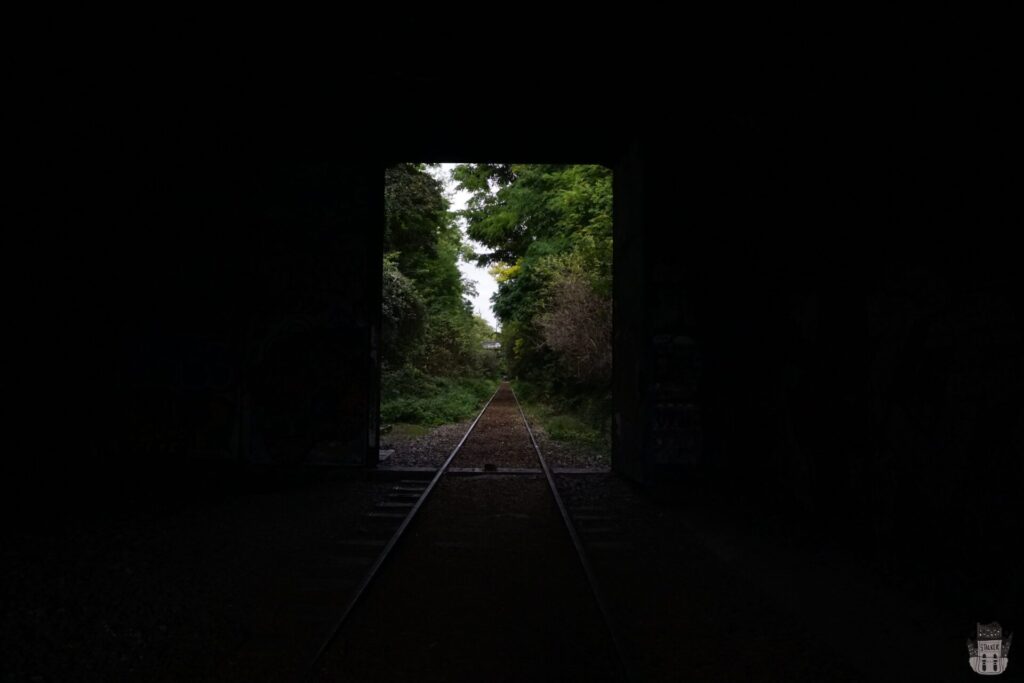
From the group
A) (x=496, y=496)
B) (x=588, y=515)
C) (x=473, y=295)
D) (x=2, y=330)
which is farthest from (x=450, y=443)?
(x=473, y=295)

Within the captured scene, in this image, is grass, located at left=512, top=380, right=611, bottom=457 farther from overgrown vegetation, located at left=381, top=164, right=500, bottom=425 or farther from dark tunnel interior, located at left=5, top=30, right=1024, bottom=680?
dark tunnel interior, located at left=5, top=30, right=1024, bottom=680

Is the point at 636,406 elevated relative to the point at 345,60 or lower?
lower

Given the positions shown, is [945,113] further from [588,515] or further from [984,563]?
[588,515]

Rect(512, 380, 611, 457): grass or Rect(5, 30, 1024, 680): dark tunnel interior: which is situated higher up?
Rect(5, 30, 1024, 680): dark tunnel interior

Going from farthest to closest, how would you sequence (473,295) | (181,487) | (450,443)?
1. (473,295)
2. (450,443)
3. (181,487)

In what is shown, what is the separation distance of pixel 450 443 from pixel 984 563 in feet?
33.8

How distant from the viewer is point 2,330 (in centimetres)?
716

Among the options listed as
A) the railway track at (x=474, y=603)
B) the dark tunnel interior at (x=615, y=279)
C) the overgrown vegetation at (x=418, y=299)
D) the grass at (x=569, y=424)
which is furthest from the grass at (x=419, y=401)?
the railway track at (x=474, y=603)

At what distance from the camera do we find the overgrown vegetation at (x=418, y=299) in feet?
65.9
